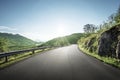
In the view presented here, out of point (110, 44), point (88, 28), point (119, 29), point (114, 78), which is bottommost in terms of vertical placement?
point (114, 78)

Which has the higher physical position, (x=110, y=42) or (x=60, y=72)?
(x=110, y=42)

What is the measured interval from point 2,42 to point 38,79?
76227mm

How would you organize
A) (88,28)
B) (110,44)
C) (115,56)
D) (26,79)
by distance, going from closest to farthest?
1. (26,79)
2. (115,56)
3. (110,44)
4. (88,28)

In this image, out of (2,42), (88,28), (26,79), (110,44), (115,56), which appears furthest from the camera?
(88,28)

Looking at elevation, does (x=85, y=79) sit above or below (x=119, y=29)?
below

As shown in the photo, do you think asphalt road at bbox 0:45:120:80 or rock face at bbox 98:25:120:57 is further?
rock face at bbox 98:25:120:57

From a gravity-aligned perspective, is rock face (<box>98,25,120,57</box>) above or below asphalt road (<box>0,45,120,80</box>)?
above

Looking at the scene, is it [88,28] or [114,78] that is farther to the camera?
[88,28]

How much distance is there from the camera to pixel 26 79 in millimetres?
6426

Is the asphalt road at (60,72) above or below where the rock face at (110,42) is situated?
below

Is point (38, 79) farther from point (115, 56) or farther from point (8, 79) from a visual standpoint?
point (115, 56)

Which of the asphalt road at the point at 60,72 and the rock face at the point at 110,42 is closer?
the asphalt road at the point at 60,72

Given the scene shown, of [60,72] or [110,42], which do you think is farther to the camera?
[110,42]

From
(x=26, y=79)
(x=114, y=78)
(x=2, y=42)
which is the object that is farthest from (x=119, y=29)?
(x=2, y=42)
